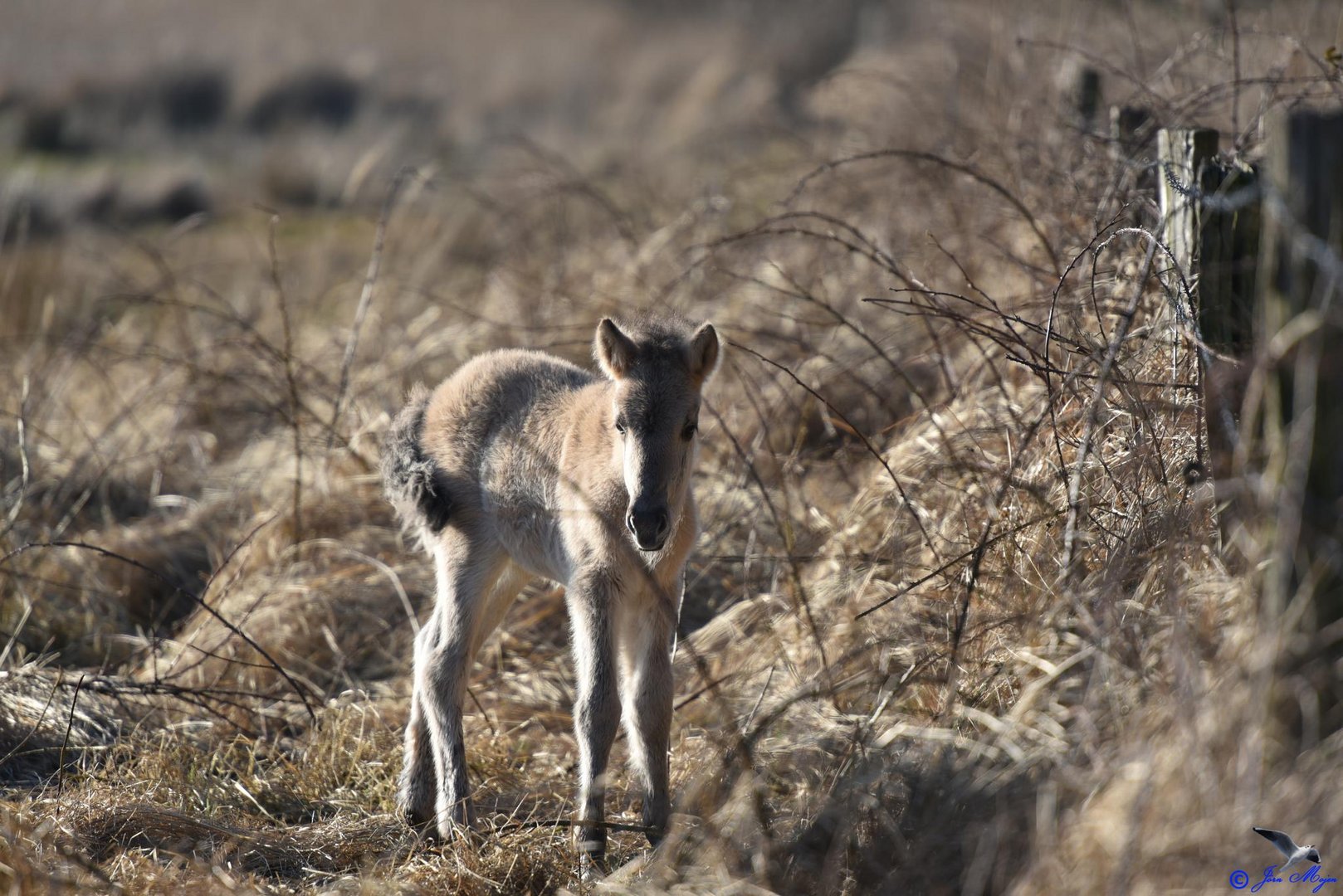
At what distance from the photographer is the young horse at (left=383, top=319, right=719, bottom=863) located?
15.6 feet

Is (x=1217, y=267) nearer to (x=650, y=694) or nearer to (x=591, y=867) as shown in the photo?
(x=650, y=694)

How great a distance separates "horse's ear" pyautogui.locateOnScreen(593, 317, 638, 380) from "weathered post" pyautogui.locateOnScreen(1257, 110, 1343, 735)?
7.59 ft

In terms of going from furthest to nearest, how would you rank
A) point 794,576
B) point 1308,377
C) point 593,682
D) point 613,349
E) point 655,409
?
point 794,576 < point 613,349 < point 593,682 < point 655,409 < point 1308,377

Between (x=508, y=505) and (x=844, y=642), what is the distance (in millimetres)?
1568

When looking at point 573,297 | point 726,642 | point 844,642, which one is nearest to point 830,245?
point 573,297

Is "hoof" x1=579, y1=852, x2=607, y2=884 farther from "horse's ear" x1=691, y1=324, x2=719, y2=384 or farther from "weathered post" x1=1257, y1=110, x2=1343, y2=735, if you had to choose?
"weathered post" x1=1257, y1=110, x2=1343, y2=735

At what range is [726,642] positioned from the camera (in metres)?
6.32

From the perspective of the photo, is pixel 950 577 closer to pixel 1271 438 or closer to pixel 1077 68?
pixel 1271 438

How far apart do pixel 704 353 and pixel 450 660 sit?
5.49 feet

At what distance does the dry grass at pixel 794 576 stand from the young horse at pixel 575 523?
0.29 m

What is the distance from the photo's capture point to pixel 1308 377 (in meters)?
3.35

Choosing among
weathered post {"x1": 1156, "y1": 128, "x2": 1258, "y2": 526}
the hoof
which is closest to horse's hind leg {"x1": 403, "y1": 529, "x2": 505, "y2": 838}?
the hoof
